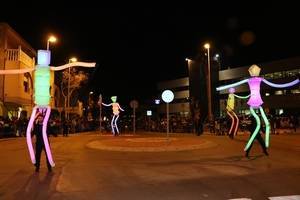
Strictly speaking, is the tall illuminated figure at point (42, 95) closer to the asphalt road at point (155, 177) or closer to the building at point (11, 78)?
the asphalt road at point (155, 177)

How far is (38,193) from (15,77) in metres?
34.5

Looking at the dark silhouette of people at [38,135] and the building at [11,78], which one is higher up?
the building at [11,78]

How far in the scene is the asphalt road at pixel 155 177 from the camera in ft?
30.1

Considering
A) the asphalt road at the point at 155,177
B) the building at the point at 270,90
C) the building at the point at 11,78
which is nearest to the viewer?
the asphalt road at the point at 155,177

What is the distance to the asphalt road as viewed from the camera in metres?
9.17

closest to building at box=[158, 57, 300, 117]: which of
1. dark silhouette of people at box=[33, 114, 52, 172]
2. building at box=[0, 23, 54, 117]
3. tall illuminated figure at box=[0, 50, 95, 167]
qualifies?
building at box=[0, 23, 54, 117]

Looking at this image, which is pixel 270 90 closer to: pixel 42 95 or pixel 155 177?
pixel 42 95

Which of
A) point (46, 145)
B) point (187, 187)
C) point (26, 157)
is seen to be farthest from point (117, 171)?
point (26, 157)

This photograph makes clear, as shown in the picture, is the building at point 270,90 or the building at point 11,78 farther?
the building at point 270,90

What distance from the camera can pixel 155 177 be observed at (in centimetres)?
1136

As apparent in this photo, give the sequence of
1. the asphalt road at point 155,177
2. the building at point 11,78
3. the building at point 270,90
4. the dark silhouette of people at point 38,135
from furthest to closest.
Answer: the building at point 270,90 < the building at point 11,78 < the dark silhouette of people at point 38,135 < the asphalt road at point 155,177

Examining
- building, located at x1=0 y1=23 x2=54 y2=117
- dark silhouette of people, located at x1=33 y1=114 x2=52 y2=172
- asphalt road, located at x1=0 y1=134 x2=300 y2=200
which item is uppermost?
building, located at x1=0 y1=23 x2=54 y2=117

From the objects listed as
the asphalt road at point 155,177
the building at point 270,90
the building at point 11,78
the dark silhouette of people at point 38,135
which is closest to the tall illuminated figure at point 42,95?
the dark silhouette of people at point 38,135

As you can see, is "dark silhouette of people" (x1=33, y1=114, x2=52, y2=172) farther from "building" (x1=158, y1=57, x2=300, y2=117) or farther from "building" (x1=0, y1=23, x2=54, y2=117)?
"building" (x1=158, y1=57, x2=300, y2=117)
